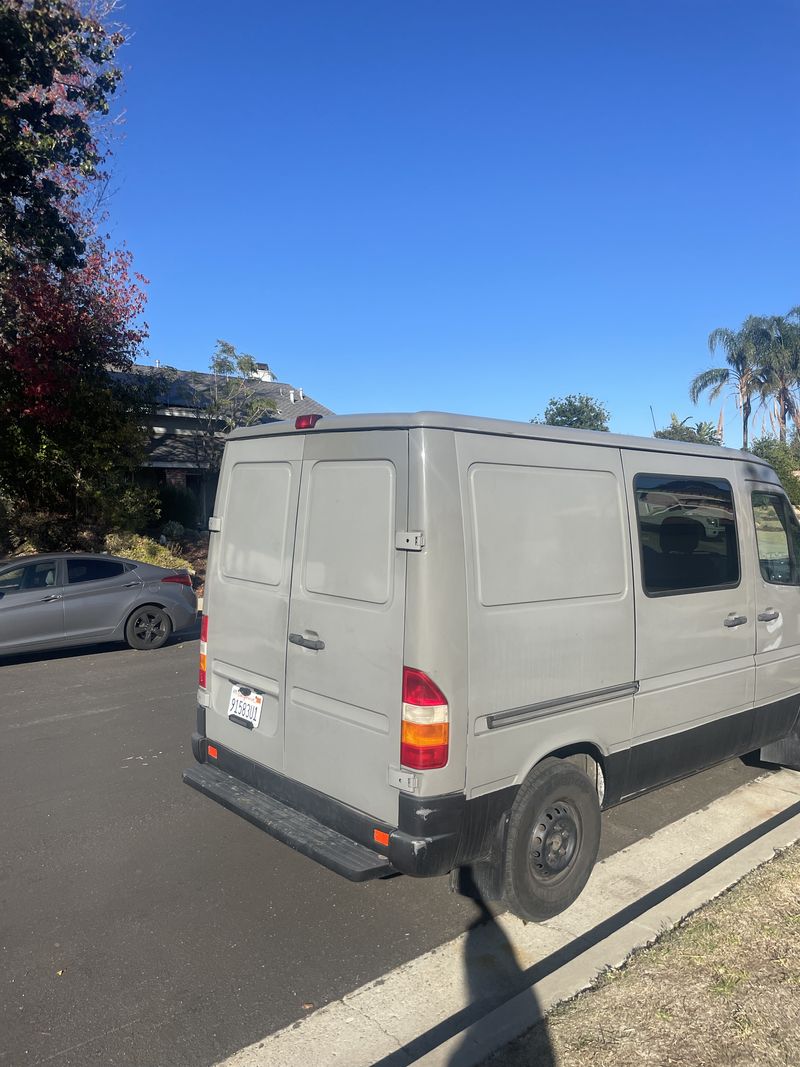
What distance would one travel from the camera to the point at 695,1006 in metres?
2.93

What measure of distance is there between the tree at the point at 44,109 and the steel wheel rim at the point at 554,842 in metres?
10.8

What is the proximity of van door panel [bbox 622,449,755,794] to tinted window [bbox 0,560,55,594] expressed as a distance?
7860mm

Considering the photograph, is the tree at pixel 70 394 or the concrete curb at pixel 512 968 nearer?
the concrete curb at pixel 512 968

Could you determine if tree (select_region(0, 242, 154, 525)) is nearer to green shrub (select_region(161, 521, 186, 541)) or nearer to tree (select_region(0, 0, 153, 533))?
tree (select_region(0, 0, 153, 533))

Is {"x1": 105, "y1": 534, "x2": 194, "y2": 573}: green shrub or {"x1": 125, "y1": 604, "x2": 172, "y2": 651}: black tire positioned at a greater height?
{"x1": 105, "y1": 534, "x2": 194, "y2": 573}: green shrub

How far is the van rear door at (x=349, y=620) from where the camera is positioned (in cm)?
334

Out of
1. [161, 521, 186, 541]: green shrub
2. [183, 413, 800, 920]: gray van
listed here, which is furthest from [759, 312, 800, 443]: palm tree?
[183, 413, 800, 920]: gray van

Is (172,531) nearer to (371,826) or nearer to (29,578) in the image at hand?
(29,578)

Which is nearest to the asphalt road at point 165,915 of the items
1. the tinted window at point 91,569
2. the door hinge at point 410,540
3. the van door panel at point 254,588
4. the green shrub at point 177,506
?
the van door panel at point 254,588

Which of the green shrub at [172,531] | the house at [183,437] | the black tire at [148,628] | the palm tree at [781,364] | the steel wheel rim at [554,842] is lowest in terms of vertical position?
the steel wheel rim at [554,842]

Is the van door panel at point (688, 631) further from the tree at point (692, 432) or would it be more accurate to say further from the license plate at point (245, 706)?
the tree at point (692, 432)

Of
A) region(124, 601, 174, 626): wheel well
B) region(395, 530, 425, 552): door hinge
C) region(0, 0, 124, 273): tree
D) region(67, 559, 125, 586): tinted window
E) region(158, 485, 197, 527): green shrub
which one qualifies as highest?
region(0, 0, 124, 273): tree

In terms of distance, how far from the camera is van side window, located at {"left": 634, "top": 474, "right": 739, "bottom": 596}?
4.22 metres

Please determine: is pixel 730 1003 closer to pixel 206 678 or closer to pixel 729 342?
pixel 206 678
